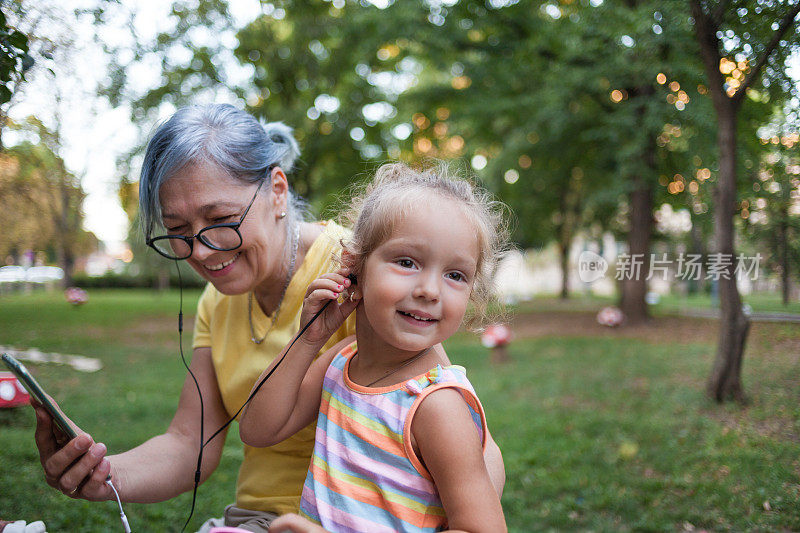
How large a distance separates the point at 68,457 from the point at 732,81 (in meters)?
3.11

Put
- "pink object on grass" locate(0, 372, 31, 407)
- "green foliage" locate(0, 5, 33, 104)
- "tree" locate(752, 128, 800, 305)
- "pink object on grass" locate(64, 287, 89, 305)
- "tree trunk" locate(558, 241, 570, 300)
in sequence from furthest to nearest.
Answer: "tree trunk" locate(558, 241, 570, 300) → "pink object on grass" locate(64, 287, 89, 305) → "pink object on grass" locate(0, 372, 31, 407) → "tree" locate(752, 128, 800, 305) → "green foliage" locate(0, 5, 33, 104)

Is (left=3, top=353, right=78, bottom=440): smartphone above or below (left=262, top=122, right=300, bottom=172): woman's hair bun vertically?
below

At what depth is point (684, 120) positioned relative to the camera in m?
4.83

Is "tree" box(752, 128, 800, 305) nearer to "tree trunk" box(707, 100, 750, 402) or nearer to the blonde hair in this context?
"tree trunk" box(707, 100, 750, 402)

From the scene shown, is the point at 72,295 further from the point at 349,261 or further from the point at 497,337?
the point at 349,261

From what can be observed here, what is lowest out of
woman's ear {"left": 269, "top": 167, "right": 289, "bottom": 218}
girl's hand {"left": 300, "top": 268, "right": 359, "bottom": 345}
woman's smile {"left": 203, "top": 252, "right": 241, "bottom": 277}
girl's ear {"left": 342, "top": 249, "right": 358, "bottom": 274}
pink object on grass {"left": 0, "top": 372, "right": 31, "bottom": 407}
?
pink object on grass {"left": 0, "top": 372, "right": 31, "bottom": 407}

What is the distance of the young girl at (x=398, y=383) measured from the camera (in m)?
1.30

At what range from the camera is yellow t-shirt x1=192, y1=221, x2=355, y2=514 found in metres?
1.86

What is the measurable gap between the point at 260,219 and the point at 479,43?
10553 mm

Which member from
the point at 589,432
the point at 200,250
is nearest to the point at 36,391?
the point at 200,250

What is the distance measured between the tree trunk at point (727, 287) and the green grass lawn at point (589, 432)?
Answer: 0.17m

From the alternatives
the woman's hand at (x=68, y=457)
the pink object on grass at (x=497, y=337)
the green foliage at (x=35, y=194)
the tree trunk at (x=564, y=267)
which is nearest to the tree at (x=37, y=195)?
the green foliage at (x=35, y=194)

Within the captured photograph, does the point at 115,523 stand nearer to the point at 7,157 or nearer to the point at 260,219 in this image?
the point at 7,157

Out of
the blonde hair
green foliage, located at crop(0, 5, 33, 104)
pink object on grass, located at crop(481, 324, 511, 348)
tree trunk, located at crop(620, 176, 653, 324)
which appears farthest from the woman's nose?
tree trunk, located at crop(620, 176, 653, 324)
